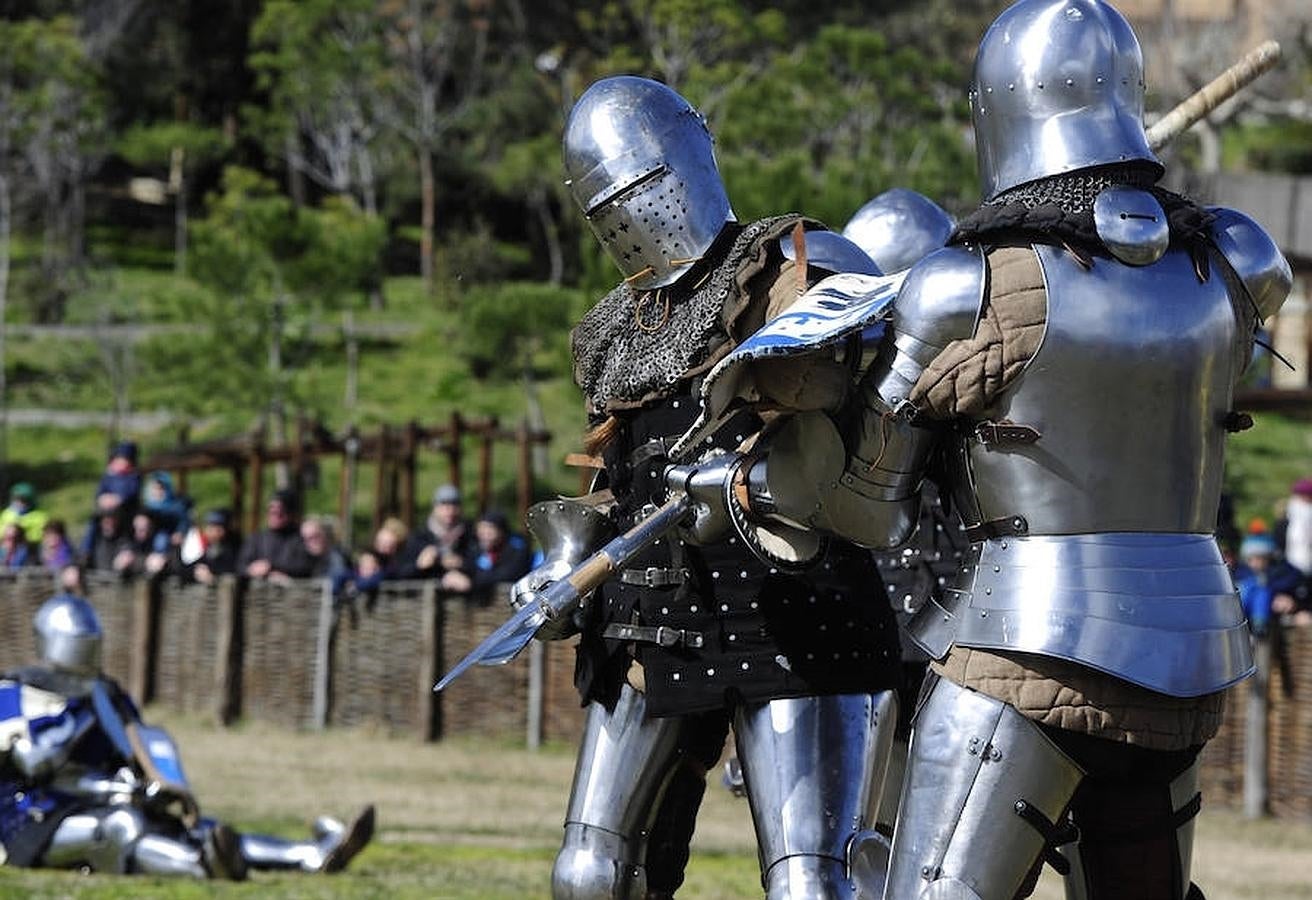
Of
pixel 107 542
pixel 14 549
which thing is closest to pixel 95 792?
pixel 107 542

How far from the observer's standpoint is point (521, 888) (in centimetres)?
828

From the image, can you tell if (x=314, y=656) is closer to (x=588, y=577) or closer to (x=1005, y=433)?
(x=588, y=577)

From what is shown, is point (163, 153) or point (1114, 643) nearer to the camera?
point (1114, 643)

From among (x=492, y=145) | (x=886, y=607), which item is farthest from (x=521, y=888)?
(x=492, y=145)

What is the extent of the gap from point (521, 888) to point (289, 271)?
20.3 meters

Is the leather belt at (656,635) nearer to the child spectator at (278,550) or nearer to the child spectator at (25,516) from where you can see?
the child spectator at (278,550)

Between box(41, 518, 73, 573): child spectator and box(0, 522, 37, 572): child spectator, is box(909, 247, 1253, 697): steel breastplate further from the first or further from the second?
box(0, 522, 37, 572): child spectator

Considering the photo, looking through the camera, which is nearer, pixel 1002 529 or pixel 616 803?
pixel 1002 529

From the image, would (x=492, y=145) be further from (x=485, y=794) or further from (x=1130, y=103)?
(x=1130, y=103)

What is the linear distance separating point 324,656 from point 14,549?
156 inches

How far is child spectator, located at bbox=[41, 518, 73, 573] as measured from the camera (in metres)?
16.8

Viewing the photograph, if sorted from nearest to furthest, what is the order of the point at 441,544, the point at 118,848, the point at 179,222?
the point at 118,848
the point at 441,544
the point at 179,222

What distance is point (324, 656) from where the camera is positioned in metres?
15.1

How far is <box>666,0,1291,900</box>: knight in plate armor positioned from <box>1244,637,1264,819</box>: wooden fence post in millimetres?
7661
